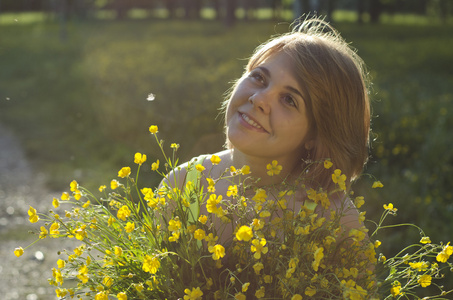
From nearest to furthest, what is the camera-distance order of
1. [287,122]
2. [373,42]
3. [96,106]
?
[287,122] → [96,106] → [373,42]

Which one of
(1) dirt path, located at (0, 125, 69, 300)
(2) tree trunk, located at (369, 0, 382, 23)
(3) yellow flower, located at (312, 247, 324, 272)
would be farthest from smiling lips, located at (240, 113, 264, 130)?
(2) tree trunk, located at (369, 0, 382, 23)

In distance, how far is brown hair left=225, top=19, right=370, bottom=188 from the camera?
1.90 meters

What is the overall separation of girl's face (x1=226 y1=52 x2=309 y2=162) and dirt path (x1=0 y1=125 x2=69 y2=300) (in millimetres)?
2732

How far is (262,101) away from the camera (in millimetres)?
1809

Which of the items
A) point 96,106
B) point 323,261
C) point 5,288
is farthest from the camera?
point 96,106

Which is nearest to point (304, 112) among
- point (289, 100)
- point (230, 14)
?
point (289, 100)

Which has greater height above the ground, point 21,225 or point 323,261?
point 323,261

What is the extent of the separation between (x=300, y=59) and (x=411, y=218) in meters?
2.99

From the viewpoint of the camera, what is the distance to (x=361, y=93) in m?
1.98

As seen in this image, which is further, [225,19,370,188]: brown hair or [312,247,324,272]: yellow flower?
[225,19,370,188]: brown hair

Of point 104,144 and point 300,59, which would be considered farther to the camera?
point 104,144

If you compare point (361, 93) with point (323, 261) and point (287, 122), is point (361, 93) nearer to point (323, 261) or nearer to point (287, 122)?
point (287, 122)

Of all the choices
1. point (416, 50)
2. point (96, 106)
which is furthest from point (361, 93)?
point (416, 50)

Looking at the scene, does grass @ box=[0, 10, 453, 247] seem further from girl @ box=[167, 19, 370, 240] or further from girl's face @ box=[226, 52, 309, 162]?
girl's face @ box=[226, 52, 309, 162]
